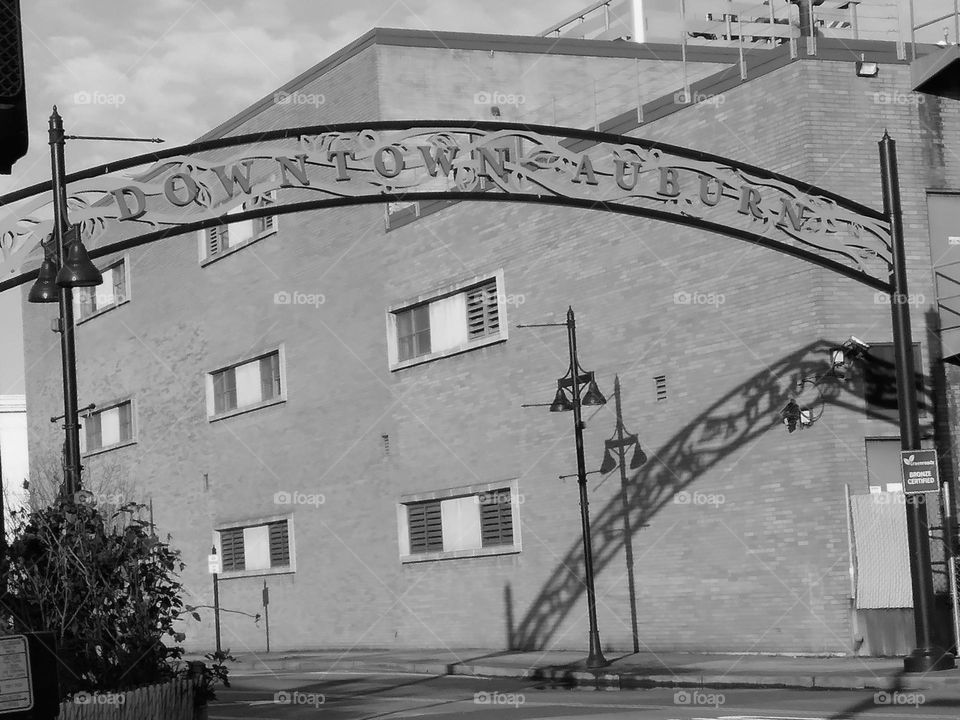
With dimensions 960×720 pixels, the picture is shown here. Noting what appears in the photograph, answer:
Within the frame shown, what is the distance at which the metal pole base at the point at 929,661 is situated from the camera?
16.8 meters

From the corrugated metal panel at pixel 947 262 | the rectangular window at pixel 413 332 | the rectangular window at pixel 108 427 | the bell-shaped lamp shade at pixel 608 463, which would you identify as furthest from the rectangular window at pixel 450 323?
the rectangular window at pixel 108 427

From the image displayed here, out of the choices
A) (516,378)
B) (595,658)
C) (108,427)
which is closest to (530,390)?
(516,378)

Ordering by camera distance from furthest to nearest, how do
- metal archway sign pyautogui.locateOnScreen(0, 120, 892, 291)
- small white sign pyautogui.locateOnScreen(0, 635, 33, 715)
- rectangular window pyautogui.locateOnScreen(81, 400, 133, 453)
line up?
rectangular window pyautogui.locateOnScreen(81, 400, 133, 453) < metal archway sign pyautogui.locateOnScreen(0, 120, 892, 291) < small white sign pyautogui.locateOnScreen(0, 635, 33, 715)

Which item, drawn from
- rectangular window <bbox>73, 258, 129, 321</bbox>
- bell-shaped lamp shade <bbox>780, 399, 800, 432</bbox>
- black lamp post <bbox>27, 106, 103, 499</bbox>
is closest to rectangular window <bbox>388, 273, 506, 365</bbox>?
bell-shaped lamp shade <bbox>780, 399, 800, 432</bbox>

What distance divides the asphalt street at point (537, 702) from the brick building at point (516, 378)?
3.61 m

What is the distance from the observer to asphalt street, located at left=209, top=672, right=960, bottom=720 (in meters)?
14.6

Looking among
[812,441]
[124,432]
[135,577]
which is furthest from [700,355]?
[124,432]

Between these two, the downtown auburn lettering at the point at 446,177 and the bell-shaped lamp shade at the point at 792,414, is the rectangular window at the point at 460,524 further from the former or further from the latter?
the downtown auburn lettering at the point at 446,177

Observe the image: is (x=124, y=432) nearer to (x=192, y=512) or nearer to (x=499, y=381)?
(x=192, y=512)

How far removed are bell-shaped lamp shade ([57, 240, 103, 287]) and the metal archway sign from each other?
1.55 ft

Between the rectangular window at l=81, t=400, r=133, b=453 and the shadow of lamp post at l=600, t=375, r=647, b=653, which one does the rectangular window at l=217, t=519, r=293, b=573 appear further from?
the shadow of lamp post at l=600, t=375, r=647, b=653

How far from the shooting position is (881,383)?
21734mm

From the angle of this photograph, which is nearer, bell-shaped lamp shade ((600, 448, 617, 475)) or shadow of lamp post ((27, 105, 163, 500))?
shadow of lamp post ((27, 105, 163, 500))

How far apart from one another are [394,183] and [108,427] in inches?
1248
